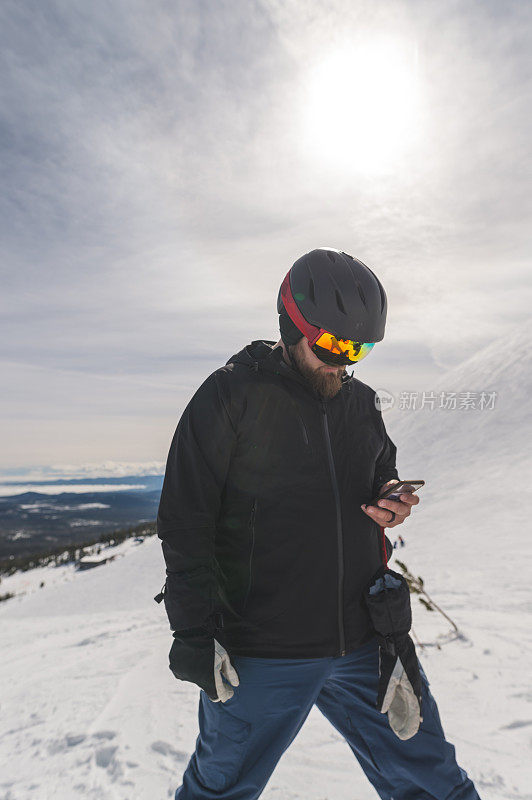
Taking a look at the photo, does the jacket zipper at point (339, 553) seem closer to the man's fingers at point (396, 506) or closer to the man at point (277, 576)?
the man at point (277, 576)

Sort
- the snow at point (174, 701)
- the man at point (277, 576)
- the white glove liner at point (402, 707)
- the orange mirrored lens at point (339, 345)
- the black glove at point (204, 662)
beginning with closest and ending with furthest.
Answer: the black glove at point (204, 662), the man at point (277, 576), the white glove liner at point (402, 707), the orange mirrored lens at point (339, 345), the snow at point (174, 701)

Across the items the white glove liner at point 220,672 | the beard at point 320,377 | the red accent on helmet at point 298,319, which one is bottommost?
the white glove liner at point 220,672

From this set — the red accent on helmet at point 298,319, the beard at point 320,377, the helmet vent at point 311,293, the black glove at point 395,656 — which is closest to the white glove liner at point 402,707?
the black glove at point 395,656

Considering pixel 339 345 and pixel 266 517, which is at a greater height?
pixel 339 345

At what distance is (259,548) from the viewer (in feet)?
5.95

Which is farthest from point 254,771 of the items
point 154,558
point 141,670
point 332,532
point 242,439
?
point 154,558

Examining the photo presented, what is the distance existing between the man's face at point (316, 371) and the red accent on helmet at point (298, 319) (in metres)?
0.04

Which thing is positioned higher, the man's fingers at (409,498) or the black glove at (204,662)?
the man's fingers at (409,498)

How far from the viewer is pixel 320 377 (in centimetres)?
204

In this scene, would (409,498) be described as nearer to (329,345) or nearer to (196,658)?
(329,345)

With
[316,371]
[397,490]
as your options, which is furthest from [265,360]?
[397,490]

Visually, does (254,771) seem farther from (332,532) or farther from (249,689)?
(332,532)

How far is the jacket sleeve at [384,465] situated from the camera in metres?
2.24

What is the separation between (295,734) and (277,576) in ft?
2.19
